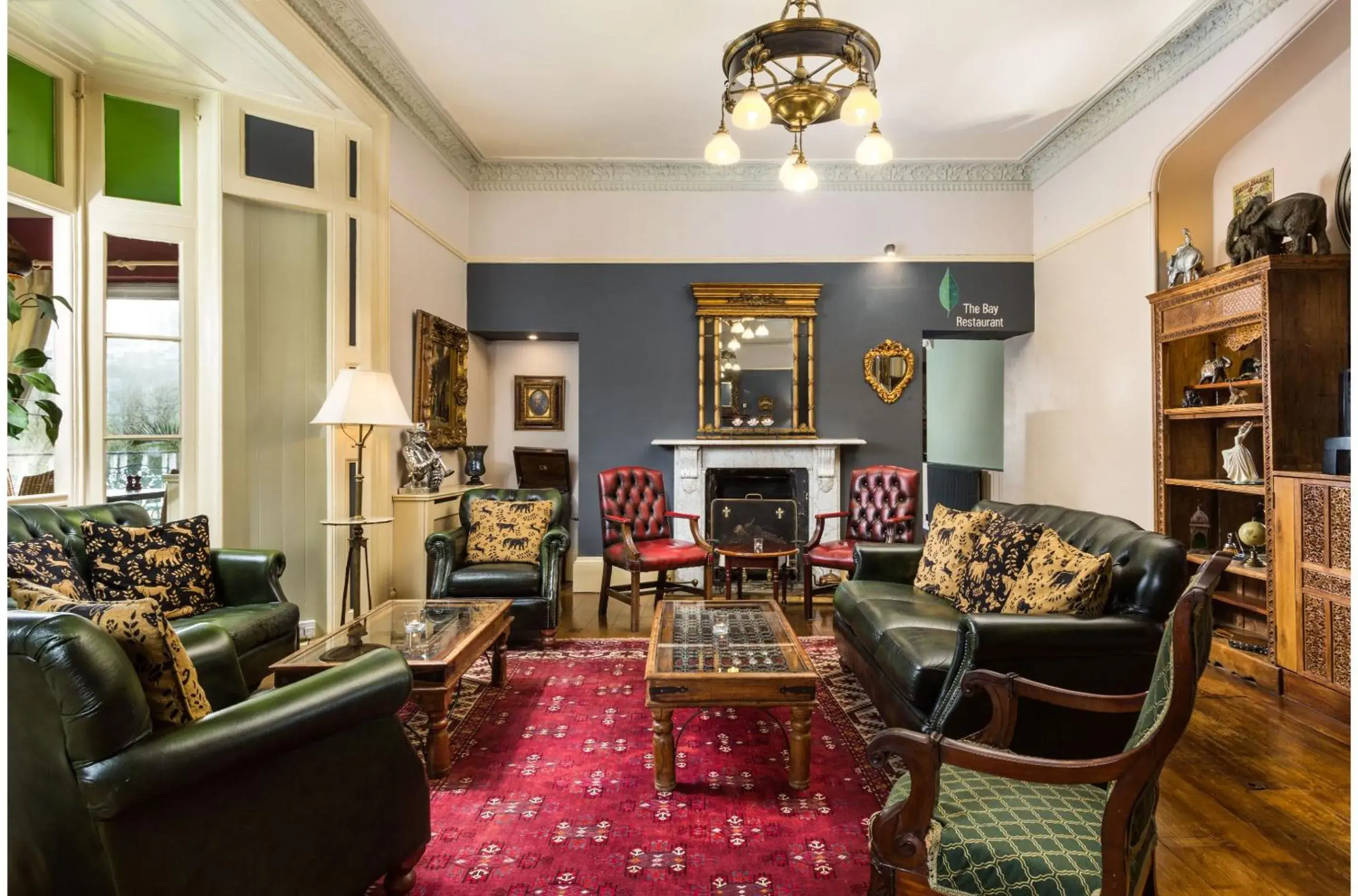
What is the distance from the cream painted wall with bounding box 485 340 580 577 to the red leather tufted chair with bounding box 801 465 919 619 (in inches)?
95.8

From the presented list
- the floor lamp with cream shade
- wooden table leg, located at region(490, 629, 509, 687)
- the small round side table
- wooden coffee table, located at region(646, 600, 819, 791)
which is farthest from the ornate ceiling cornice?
wooden coffee table, located at region(646, 600, 819, 791)

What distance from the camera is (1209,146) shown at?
175 inches

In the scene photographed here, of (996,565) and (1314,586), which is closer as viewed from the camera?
(996,565)

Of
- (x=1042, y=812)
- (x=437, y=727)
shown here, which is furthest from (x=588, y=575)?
(x=1042, y=812)

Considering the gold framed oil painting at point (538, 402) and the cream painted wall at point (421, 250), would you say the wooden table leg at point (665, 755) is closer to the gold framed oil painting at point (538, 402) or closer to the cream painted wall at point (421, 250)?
the cream painted wall at point (421, 250)

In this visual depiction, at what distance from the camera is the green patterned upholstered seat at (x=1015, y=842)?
58.0 inches

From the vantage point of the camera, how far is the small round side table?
5.13 m

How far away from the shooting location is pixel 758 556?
5090mm

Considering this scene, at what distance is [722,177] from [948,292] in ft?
6.71

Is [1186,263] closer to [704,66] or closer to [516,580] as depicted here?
[704,66]

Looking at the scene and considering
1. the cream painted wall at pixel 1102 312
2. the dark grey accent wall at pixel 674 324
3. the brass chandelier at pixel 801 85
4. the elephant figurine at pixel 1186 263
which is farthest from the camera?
the dark grey accent wall at pixel 674 324

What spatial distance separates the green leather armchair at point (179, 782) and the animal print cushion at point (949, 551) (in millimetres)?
2543

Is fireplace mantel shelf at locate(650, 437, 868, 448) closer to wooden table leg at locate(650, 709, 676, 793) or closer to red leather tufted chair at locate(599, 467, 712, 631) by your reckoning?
red leather tufted chair at locate(599, 467, 712, 631)

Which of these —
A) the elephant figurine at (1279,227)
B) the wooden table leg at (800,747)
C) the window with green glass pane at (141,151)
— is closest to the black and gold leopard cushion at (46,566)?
the window with green glass pane at (141,151)
